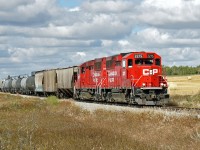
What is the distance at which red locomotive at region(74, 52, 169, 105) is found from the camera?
2955 centimetres

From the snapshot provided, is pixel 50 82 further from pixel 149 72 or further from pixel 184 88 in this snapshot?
pixel 149 72

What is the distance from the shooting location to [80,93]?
4416cm

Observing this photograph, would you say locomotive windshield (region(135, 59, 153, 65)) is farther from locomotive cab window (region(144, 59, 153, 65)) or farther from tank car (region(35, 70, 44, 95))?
tank car (region(35, 70, 44, 95))

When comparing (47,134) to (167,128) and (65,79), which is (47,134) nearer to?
(167,128)

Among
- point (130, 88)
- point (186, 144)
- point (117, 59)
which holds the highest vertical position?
point (117, 59)

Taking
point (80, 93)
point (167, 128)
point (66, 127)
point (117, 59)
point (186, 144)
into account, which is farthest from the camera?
point (80, 93)

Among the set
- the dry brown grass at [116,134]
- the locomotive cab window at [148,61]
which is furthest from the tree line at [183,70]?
the dry brown grass at [116,134]

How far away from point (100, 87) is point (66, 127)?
62.0 feet

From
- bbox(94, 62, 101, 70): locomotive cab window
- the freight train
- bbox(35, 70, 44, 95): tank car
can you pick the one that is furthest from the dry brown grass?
bbox(35, 70, 44, 95): tank car

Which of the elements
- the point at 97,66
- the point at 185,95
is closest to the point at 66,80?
the point at 97,66

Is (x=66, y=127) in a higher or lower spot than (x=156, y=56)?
lower

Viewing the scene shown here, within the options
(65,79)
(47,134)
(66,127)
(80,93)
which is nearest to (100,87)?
(80,93)

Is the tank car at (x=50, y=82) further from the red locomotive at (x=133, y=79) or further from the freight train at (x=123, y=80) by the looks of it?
the red locomotive at (x=133, y=79)

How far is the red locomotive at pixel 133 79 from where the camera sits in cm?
2955
